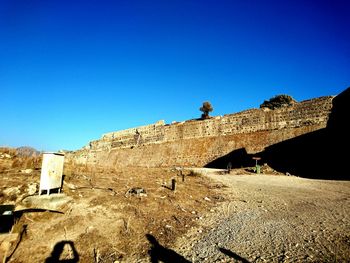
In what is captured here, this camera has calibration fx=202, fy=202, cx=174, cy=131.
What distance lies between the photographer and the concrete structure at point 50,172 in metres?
4.88

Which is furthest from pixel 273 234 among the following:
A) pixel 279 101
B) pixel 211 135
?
pixel 279 101

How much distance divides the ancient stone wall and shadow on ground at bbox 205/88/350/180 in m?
0.96

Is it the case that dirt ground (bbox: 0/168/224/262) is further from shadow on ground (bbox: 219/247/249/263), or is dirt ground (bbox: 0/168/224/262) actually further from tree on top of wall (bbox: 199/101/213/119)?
tree on top of wall (bbox: 199/101/213/119)

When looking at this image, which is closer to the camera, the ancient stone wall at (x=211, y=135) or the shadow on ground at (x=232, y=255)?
the shadow on ground at (x=232, y=255)

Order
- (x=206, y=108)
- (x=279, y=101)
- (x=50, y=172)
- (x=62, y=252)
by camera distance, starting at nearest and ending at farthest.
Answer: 1. (x=62, y=252)
2. (x=50, y=172)
3. (x=279, y=101)
4. (x=206, y=108)

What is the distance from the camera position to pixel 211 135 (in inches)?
1001

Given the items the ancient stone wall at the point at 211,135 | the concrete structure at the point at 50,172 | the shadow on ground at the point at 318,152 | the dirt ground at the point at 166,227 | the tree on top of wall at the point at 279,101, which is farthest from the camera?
the tree on top of wall at the point at 279,101

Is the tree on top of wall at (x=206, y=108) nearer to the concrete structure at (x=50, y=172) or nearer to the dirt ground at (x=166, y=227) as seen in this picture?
the dirt ground at (x=166, y=227)

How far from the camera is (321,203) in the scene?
240 inches

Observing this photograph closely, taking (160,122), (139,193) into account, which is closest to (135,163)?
(160,122)

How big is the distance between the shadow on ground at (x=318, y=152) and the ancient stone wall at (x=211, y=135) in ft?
3.16

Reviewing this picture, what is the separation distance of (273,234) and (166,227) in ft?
7.05

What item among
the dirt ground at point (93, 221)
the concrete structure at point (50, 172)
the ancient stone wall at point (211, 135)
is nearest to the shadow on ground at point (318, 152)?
the ancient stone wall at point (211, 135)

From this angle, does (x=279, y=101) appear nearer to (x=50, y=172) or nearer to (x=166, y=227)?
(x=166, y=227)
